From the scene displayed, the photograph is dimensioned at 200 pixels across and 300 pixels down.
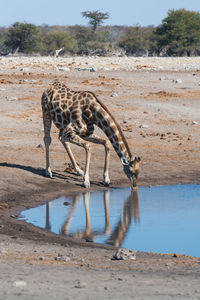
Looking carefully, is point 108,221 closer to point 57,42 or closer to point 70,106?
point 70,106

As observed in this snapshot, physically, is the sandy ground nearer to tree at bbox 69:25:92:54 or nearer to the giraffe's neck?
the giraffe's neck

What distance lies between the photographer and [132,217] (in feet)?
38.9

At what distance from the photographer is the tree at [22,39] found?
154 feet

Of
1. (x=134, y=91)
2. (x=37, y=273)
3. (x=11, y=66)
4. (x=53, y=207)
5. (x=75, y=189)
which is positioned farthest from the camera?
(x=11, y=66)

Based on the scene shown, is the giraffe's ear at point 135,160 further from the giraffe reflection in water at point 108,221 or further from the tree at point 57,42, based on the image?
the tree at point 57,42

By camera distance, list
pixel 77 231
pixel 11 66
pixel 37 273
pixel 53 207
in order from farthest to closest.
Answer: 1. pixel 11 66
2. pixel 53 207
3. pixel 77 231
4. pixel 37 273

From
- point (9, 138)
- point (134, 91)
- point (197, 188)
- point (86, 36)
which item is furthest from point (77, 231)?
A: point (86, 36)

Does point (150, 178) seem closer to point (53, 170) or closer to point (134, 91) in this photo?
point (53, 170)

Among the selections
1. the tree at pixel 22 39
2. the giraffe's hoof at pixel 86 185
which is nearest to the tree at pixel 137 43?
the tree at pixel 22 39

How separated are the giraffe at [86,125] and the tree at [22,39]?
32946 millimetres

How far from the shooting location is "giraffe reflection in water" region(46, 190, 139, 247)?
1058 centimetres

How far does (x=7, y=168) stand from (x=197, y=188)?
12.9 ft

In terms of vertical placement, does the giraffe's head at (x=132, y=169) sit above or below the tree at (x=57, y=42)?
below

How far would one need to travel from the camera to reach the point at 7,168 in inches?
582
